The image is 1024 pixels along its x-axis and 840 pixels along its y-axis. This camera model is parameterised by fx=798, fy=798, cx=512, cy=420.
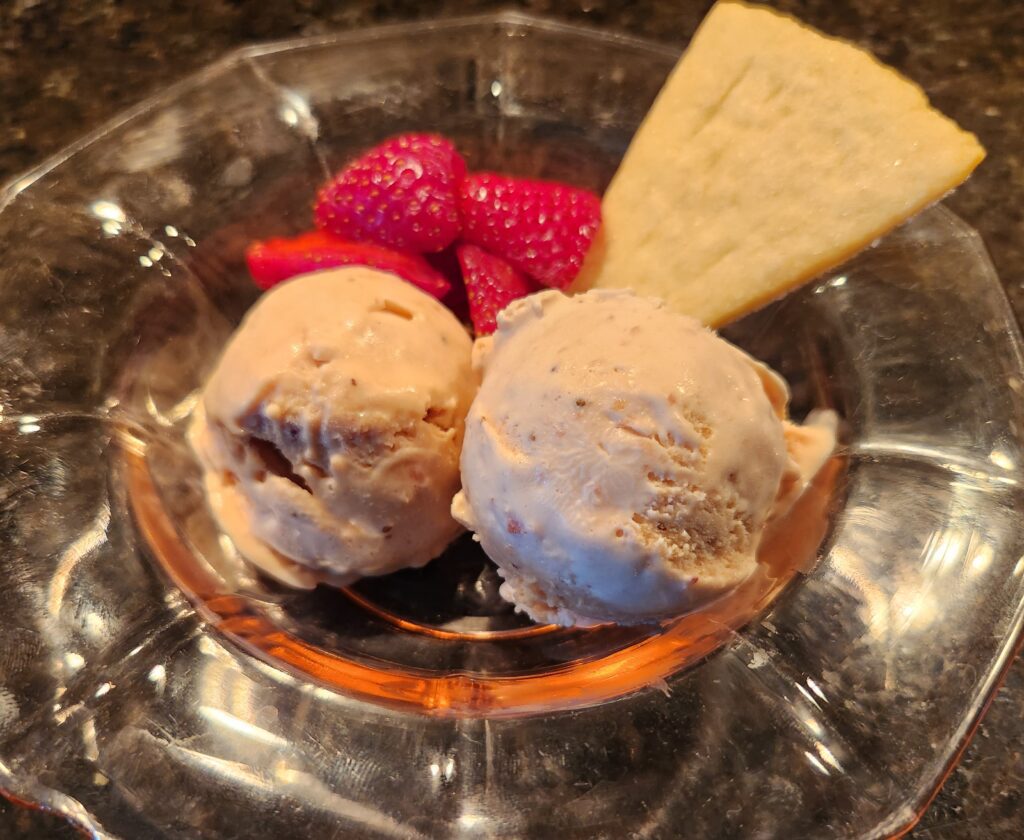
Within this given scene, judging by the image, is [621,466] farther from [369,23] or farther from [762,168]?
[369,23]

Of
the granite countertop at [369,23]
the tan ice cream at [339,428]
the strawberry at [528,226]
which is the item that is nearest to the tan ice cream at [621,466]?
the tan ice cream at [339,428]

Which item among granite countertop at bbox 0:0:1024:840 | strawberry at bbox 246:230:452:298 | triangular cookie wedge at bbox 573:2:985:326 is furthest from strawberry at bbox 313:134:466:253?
granite countertop at bbox 0:0:1024:840

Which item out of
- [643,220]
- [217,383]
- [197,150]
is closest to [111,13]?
[197,150]

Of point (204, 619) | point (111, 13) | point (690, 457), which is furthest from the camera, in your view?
point (111, 13)

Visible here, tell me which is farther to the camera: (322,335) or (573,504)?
(322,335)

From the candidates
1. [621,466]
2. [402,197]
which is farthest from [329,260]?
[621,466]

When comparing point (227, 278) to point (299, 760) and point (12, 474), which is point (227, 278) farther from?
point (299, 760)

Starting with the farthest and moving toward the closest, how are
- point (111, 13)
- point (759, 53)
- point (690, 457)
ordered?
point (111, 13) → point (759, 53) → point (690, 457)
